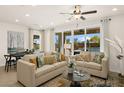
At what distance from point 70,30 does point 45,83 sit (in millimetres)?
4074

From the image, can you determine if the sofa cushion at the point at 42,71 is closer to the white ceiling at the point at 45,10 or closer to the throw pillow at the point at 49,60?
the throw pillow at the point at 49,60

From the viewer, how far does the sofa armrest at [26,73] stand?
8.91ft

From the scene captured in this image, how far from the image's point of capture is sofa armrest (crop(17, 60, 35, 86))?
2715 mm

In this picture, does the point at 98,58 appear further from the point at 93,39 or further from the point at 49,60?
the point at 49,60

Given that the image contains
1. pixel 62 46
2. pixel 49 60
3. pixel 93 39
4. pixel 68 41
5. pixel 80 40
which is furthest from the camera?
pixel 62 46

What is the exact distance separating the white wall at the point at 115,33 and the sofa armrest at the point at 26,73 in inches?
137

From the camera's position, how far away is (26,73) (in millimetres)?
2873

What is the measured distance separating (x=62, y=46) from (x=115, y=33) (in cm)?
357

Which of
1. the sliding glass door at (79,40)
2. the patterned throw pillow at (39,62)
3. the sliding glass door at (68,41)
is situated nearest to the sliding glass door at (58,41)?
the sliding glass door at (68,41)

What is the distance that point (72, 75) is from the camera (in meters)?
2.83

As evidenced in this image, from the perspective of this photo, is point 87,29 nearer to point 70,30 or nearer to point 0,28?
point 70,30

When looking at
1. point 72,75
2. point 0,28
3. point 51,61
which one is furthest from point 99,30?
point 0,28

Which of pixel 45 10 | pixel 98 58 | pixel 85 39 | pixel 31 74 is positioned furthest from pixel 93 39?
pixel 31 74
